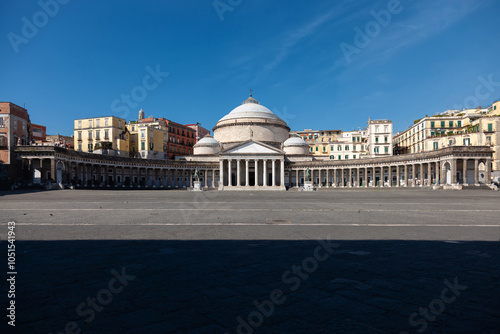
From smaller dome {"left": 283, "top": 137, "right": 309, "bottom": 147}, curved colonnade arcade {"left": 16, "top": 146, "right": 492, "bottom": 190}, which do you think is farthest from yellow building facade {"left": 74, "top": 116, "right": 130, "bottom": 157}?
smaller dome {"left": 283, "top": 137, "right": 309, "bottom": 147}

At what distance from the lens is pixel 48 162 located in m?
56.1

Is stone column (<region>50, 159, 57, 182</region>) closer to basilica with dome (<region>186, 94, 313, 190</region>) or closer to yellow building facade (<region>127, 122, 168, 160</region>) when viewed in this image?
yellow building facade (<region>127, 122, 168, 160</region>)

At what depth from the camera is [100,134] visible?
76.4 m

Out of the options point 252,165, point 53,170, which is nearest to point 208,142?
point 252,165

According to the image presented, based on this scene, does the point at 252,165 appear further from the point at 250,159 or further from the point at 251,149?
the point at 251,149

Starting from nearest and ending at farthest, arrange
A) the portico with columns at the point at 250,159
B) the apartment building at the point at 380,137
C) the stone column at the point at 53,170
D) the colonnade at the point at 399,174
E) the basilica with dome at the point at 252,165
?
the stone column at the point at 53,170 < the basilica with dome at the point at 252,165 < the colonnade at the point at 399,174 < the portico with columns at the point at 250,159 < the apartment building at the point at 380,137

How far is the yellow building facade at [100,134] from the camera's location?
248 feet
